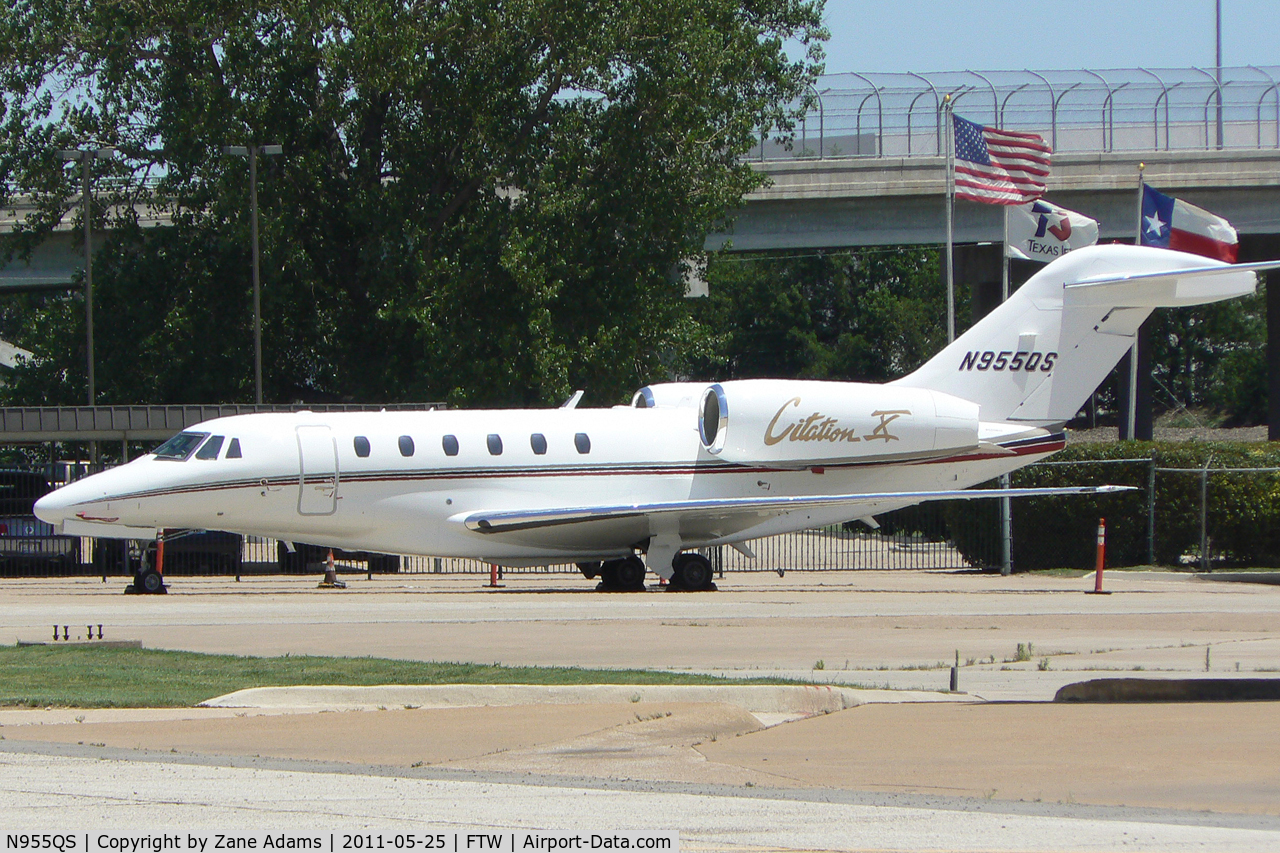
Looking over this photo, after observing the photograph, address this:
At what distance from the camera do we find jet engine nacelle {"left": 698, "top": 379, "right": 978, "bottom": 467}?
2517 centimetres

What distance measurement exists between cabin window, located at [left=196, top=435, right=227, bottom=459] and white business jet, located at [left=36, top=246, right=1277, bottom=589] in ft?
0.07

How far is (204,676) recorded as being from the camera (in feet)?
40.4

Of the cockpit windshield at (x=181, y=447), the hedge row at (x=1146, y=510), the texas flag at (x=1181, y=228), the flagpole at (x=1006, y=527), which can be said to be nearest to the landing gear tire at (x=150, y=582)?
the cockpit windshield at (x=181, y=447)

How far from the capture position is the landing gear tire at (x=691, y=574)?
2525 cm

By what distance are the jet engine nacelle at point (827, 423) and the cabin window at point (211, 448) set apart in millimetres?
8016

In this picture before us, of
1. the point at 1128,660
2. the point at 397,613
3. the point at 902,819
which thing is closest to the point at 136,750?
the point at 902,819

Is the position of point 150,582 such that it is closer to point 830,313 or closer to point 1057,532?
point 1057,532

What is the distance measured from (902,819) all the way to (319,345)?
123 ft

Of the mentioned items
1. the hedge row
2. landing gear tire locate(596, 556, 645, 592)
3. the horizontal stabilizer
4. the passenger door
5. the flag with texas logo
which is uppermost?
the flag with texas logo

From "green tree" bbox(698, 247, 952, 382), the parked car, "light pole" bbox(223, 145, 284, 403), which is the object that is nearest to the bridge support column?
"green tree" bbox(698, 247, 952, 382)

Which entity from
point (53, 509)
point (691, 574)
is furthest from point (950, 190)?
point (53, 509)

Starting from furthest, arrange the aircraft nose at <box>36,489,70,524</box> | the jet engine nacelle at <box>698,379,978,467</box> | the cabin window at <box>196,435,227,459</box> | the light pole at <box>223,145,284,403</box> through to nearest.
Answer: the light pole at <box>223,145,284,403</box>, the jet engine nacelle at <box>698,379,978,467</box>, the cabin window at <box>196,435,227,459</box>, the aircraft nose at <box>36,489,70,524</box>

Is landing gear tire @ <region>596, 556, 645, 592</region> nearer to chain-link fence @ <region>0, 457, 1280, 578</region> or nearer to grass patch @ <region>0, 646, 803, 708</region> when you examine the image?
chain-link fence @ <region>0, 457, 1280, 578</region>

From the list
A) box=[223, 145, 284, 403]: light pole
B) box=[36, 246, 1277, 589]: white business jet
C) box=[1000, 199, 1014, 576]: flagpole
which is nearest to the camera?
box=[36, 246, 1277, 589]: white business jet
